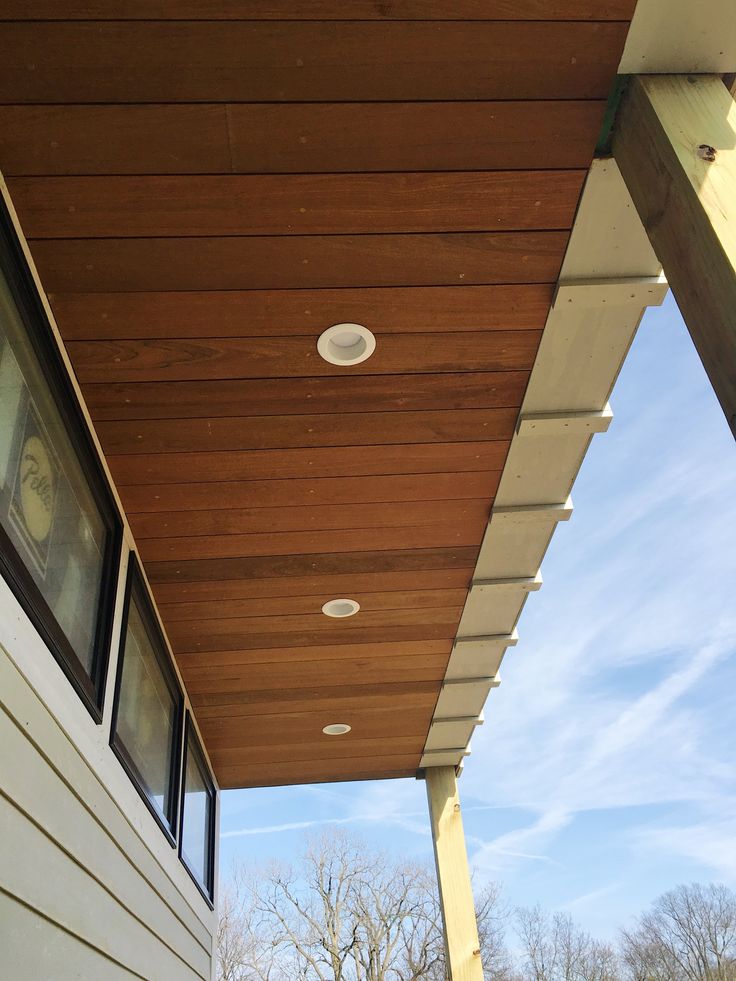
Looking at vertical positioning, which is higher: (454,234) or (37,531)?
(454,234)

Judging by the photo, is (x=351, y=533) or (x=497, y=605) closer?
(x=351, y=533)

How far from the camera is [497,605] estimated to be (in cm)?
362

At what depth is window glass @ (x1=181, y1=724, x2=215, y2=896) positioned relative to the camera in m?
3.89

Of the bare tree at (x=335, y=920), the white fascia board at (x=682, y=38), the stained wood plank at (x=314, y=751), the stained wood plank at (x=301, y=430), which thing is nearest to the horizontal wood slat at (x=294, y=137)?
the white fascia board at (x=682, y=38)

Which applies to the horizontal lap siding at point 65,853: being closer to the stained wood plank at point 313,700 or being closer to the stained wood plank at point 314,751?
the stained wood plank at point 313,700

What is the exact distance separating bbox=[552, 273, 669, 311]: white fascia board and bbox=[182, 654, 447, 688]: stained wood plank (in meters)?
2.22

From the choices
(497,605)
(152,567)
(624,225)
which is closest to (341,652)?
(497,605)

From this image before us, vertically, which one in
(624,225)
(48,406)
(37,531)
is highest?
(624,225)

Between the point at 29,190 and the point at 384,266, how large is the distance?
841 millimetres

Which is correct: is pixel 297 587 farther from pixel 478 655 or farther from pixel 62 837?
pixel 62 837

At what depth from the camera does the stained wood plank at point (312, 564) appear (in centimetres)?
315

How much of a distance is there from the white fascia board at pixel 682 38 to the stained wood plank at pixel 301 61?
46 millimetres

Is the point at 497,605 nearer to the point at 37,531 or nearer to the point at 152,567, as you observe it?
the point at 152,567

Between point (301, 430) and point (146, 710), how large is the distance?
4.22ft
